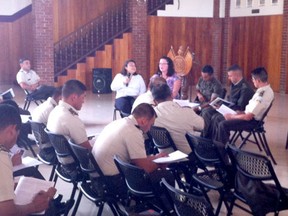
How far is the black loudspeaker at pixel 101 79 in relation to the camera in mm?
12633

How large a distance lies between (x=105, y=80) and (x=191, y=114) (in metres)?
8.53

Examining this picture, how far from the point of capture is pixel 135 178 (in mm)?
3141

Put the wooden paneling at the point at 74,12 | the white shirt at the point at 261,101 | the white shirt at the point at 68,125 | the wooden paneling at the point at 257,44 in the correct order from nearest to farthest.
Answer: the white shirt at the point at 68,125 < the white shirt at the point at 261,101 < the wooden paneling at the point at 257,44 < the wooden paneling at the point at 74,12

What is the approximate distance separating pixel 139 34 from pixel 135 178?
33.2 feet

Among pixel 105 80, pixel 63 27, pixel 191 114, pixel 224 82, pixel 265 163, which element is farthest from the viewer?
pixel 224 82

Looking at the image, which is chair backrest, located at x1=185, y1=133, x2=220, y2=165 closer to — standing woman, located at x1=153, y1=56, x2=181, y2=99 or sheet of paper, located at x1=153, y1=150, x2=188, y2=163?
sheet of paper, located at x1=153, y1=150, x2=188, y2=163

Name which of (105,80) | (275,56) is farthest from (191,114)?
(275,56)

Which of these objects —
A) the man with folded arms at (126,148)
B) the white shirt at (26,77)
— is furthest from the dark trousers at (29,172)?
the white shirt at (26,77)

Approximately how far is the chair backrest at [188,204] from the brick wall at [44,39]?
32.2 ft

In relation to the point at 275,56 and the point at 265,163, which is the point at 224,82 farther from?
the point at 265,163

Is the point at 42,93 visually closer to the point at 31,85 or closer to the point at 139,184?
the point at 31,85

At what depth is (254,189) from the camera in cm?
323

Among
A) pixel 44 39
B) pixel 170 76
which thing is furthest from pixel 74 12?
pixel 170 76

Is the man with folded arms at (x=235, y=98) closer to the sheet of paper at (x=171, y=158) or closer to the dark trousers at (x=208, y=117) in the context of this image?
the dark trousers at (x=208, y=117)
